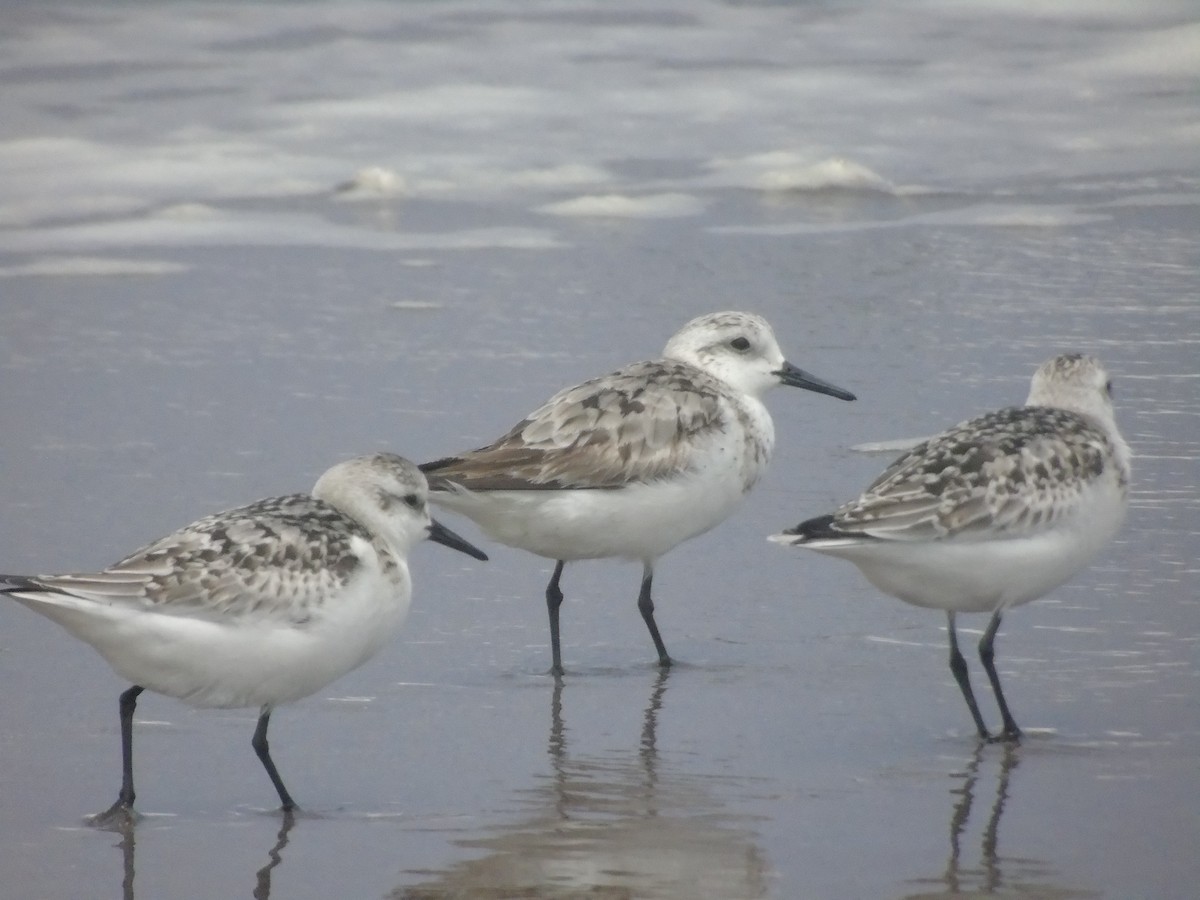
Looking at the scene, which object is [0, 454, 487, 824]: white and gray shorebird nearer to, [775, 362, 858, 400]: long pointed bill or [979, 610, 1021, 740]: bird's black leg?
[979, 610, 1021, 740]: bird's black leg

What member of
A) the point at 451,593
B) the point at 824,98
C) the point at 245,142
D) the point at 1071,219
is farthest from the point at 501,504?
the point at 824,98

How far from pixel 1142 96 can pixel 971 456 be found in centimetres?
1076

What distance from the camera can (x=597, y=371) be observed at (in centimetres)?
975

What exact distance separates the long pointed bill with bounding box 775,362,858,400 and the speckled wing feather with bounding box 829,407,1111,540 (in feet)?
4.91

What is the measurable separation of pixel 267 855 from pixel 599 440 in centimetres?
245

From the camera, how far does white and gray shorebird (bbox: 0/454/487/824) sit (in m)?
4.99

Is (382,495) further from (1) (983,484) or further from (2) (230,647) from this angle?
(1) (983,484)

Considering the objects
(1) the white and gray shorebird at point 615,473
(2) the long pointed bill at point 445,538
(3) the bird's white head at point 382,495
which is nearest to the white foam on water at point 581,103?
(1) the white and gray shorebird at point 615,473

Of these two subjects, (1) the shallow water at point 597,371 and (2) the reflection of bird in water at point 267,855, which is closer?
(2) the reflection of bird in water at point 267,855

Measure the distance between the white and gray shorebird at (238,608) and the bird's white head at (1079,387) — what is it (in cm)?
249

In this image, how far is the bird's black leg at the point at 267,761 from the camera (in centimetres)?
520

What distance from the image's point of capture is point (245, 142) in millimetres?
15164

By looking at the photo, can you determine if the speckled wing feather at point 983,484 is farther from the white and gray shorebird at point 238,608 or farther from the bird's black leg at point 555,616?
the white and gray shorebird at point 238,608

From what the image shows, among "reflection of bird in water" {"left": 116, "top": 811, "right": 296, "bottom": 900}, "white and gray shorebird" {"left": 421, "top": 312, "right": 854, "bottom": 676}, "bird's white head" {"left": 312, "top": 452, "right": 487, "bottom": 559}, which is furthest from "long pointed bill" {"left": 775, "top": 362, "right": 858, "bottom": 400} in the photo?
"reflection of bird in water" {"left": 116, "top": 811, "right": 296, "bottom": 900}
